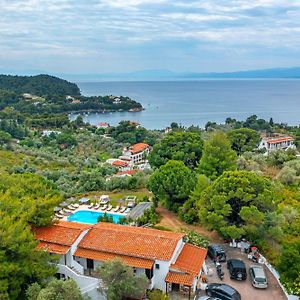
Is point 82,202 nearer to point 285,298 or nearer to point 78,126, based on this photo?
point 285,298

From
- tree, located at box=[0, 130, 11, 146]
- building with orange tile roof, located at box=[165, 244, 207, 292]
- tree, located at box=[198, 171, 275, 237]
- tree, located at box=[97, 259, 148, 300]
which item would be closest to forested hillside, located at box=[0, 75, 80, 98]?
tree, located at box=[0, 130, 11, 146]

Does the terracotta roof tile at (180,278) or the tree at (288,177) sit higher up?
the tree at (288,177)

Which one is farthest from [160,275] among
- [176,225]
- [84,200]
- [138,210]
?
[84,200]

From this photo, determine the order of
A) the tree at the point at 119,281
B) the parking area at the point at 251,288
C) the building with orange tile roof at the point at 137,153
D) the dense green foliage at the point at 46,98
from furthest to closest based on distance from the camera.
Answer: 1. the dense green foliage at the point at 46,98
2. the building with orange tile roof at the point at 137,153
3. the parking area at the point at 251,288
4. the tree at the point at 119,281

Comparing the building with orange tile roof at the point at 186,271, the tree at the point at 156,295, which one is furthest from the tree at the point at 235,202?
the tree at the point at 156,295

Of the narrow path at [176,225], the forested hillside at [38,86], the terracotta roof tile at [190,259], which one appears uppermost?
the forested hillside at [38,86]

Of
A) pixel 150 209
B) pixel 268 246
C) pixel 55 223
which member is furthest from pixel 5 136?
pixel 268 246

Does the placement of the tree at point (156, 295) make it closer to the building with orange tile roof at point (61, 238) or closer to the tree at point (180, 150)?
the building with orange tile roof at point (61, 238)
